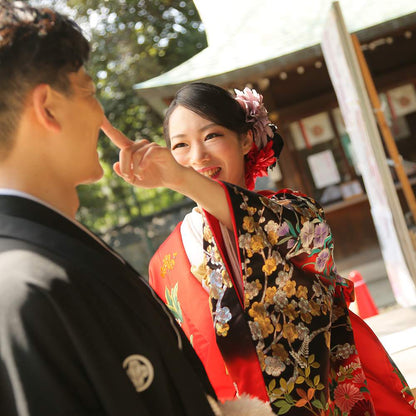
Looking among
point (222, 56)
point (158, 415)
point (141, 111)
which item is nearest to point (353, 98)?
point (222, 56)

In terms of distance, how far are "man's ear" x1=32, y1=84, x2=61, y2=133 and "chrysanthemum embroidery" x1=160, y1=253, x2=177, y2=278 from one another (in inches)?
39.9

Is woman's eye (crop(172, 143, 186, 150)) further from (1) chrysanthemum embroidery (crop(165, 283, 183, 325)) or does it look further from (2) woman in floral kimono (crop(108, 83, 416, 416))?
(1) chrysanthemum embroidery (crop(165, 283, 183, 325))

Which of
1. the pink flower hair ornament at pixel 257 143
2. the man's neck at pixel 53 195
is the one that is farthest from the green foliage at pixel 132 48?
the man's neck at pixel 53 195

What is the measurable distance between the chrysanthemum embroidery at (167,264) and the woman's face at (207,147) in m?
0.33

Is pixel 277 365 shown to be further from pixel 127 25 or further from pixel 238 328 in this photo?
pixel 127 25

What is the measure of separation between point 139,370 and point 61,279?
0.21 metres

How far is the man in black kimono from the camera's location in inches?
33.2

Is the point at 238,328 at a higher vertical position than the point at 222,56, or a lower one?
lower

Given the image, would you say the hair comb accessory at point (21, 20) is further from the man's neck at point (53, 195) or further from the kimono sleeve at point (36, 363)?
the kimono sleeve at point (36, 363)

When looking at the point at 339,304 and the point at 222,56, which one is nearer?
the point at 339,304

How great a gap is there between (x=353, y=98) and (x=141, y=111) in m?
9.73

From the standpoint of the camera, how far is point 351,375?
1821 millimetres

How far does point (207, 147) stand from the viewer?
2.03 metres

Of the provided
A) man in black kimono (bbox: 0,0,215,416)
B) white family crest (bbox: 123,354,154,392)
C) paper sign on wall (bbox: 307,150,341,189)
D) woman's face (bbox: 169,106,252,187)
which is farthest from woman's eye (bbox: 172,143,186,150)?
paper sign on wall (bbox: 307,150,341,189)
